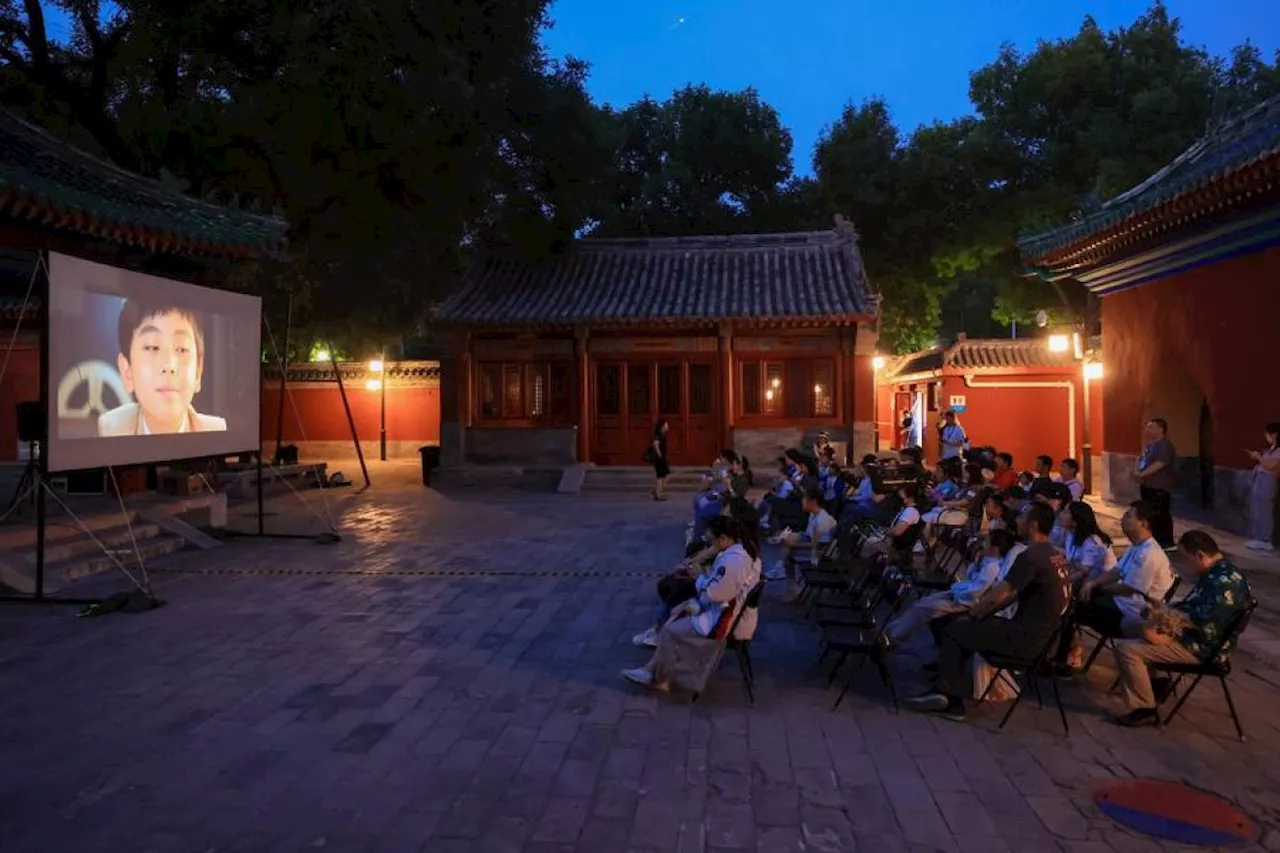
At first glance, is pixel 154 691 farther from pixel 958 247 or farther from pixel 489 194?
pixel 958 247

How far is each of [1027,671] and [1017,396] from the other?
786 inches

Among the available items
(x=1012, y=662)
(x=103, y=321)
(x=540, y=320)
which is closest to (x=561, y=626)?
(x=1012, y=662)

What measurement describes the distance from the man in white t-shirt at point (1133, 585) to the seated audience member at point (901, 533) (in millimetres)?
1750

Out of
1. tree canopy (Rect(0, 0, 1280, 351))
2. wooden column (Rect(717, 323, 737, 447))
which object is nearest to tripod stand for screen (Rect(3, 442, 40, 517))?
tree canopy (Rect(0, 0, 1280, 351))

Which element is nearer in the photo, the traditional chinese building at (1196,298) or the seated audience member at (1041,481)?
the seated audience member at (1041,481)

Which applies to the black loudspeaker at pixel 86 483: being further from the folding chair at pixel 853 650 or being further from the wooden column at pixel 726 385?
the folding chair at pixel 853 650

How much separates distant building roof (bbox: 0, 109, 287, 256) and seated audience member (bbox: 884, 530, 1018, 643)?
8719 mm

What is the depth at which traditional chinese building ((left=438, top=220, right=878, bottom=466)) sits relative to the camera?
19109mm

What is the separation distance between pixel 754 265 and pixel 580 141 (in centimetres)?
500

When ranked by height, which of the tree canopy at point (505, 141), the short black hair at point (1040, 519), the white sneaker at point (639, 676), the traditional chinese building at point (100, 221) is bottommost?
the white sneaker at point (639, 676)

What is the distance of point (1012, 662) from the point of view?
511cm

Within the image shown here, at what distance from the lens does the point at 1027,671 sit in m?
5.25

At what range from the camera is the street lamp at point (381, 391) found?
26266 mm

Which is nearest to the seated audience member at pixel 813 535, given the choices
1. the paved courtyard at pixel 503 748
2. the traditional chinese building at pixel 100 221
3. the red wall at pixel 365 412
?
the paved courtyard at pixel 503 748
